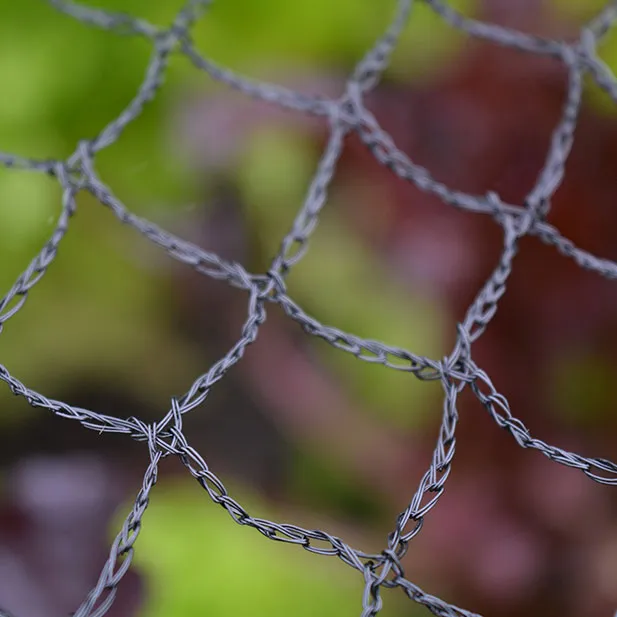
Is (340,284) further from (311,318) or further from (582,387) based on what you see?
(311,318)

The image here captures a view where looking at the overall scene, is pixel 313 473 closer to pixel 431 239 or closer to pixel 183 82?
pixel 431 239

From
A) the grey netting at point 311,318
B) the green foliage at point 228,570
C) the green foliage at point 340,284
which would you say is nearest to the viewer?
the grey netting at point 311,318

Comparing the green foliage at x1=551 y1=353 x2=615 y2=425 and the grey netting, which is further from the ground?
the green foliage at x1=551 y1=353 x2=615 y2=425

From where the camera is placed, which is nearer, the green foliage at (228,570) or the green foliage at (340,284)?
the green foliage at (228,570)

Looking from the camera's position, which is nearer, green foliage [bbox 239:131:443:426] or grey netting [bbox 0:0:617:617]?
grey netting [bbox 0:0:617:617]

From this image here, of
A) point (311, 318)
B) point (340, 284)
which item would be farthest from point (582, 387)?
point (311, 318)

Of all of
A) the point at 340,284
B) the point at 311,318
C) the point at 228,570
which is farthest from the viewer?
the point at 340,284

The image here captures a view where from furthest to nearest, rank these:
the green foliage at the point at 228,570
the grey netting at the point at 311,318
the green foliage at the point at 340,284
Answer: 1. the green foliage at the point at 340,284
2. the green foliage at the point at 228,570
3. the grey netting at the point at 311,318

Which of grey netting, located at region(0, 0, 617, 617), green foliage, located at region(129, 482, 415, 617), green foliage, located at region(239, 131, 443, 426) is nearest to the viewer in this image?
grey netting, located at region(0, 0, 617, 617)

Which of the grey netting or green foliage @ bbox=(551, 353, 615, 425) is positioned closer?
the grey netting

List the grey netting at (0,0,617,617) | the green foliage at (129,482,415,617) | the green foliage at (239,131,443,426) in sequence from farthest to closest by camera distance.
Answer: the green foliage at (239,131,443,426), the green foliage at (129,482,415,617), the grey netting at (0,0,617,617)
